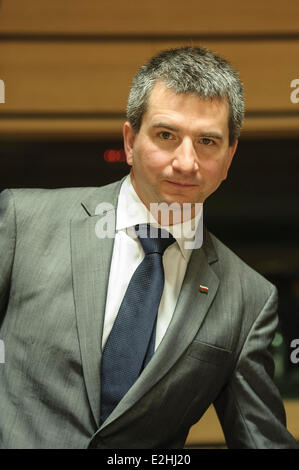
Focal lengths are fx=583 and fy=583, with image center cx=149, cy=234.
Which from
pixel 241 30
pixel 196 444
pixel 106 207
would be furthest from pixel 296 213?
pixel 106 207

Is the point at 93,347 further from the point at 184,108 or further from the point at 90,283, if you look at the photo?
the point at 184,108

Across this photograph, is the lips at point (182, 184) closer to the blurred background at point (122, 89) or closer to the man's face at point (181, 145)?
the man's face at point (181, 145)

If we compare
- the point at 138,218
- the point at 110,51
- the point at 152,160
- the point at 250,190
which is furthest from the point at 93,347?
the point at 110,51

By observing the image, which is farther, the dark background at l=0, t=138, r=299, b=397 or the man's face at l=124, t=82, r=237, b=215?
the dark background at l=0, t=138, r=299, b=397

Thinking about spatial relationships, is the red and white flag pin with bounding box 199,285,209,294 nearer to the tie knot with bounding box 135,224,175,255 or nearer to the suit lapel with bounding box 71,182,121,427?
the tie knot with bounding box 135,224,175,255

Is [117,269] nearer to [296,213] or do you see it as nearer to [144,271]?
[144,271]

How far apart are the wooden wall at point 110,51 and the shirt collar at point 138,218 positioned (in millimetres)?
997

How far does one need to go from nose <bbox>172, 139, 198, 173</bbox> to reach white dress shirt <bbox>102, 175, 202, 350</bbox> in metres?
0.20

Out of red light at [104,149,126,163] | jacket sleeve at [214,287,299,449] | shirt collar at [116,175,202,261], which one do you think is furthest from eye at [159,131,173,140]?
red light at [104,149,126,163]

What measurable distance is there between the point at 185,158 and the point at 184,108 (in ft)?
0.40

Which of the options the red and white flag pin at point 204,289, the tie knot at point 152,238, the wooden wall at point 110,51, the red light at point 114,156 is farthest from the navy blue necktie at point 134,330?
the wooden wall at point 110,51

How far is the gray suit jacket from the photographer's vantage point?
1364 millimetres

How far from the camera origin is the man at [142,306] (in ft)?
4.48

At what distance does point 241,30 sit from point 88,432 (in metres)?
1.83
